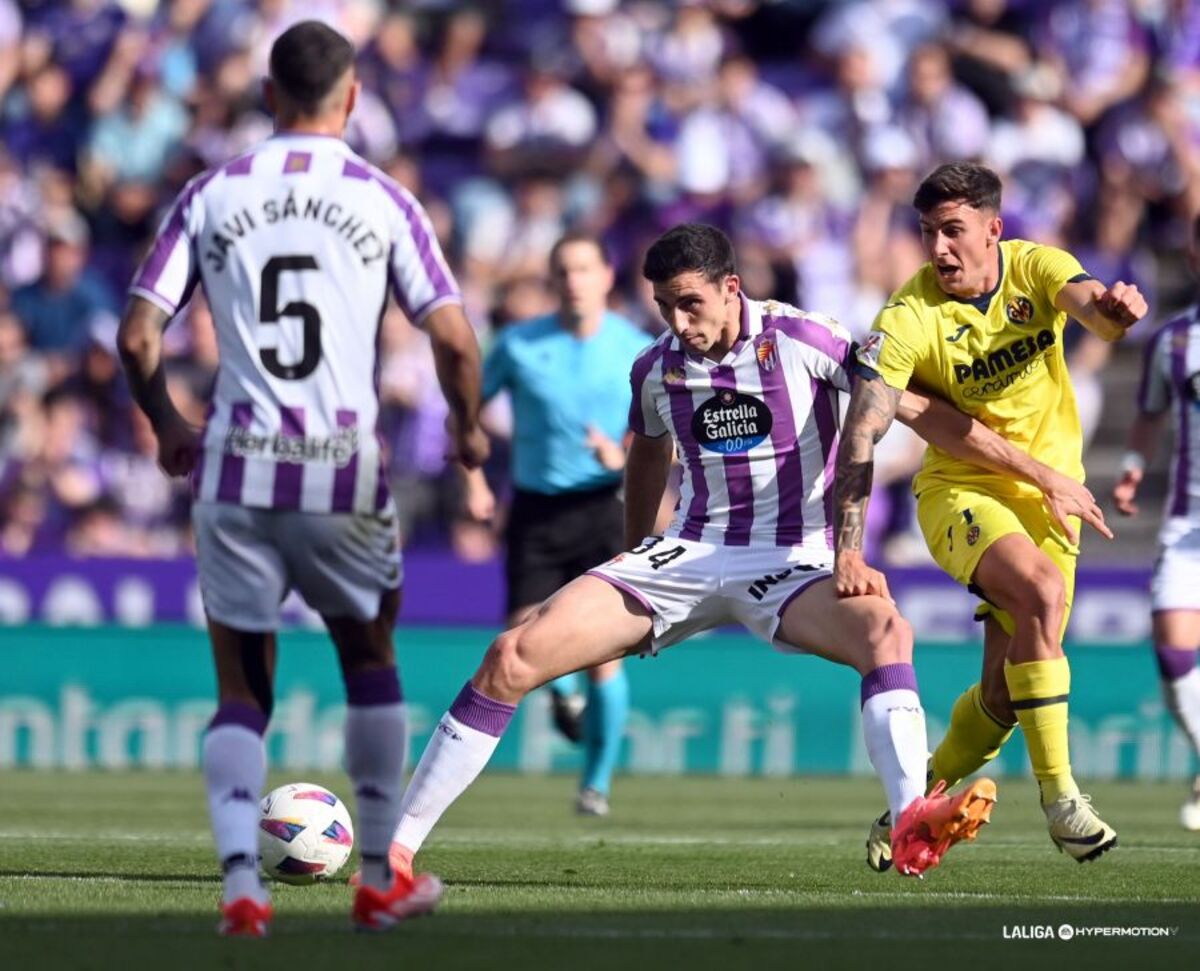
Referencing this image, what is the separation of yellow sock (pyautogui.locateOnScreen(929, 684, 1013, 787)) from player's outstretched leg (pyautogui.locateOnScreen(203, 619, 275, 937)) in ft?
11.2

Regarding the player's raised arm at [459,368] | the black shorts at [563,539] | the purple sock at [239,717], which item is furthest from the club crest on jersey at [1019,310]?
the black shorts at [563,539]

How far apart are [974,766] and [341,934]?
3433 mm

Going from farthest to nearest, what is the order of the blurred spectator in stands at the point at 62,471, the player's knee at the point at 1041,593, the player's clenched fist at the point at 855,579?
the blurred spectator in stands at the point at 62,471, the player's knee at the point at 1041,593, the player's clenched fist at the point at 855,579

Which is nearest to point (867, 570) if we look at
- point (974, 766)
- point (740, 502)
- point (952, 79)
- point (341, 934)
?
point (740, 502)

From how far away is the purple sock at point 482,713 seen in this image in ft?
24.6

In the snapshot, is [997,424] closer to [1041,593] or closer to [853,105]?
[1041,593]

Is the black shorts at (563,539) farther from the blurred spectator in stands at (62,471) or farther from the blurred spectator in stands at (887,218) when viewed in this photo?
the blurred spectator in stands at (62,471)

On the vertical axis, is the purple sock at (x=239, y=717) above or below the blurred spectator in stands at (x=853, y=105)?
below

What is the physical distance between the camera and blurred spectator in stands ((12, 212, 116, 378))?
17.8m

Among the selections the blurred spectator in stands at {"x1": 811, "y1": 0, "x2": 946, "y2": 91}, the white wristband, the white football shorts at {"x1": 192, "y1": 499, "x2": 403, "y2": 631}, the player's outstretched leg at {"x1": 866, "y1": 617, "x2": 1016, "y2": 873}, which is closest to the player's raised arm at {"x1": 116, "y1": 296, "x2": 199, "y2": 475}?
the white football shorts at {"x1": 192, "y1": 499, "x2": 403, "y2": 631}

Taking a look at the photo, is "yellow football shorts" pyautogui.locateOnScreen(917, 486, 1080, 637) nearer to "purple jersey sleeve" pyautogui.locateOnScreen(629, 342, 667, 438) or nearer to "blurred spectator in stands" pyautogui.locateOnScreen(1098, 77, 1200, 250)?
"purple jersey sleeve" pyautogui.locateOnScreen(629, 342, 667, 438)

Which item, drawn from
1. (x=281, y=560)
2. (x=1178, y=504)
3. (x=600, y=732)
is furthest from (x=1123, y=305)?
A: (x=600, y=732)

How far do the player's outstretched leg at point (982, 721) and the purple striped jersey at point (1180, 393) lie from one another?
2798mm

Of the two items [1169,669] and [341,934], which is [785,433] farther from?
[1169,669]
